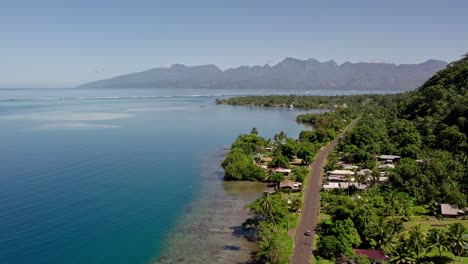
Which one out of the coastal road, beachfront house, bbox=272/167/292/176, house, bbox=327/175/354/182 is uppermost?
house, bbox=327/175/354/182

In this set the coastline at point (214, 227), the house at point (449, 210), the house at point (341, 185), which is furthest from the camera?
the house at point (341, 185)

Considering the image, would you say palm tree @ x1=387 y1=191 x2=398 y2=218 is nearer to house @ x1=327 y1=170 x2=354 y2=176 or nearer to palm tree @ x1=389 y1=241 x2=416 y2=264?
palm tree @ x1=389 y1=241 x2=416 y2=264

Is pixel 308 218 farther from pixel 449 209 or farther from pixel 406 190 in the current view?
pixel 449 209

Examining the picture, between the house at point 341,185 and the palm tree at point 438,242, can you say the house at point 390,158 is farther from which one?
the palm tree at point 438,242

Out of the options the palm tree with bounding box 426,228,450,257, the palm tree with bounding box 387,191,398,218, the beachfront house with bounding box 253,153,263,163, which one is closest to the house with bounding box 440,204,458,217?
the palm tree with bounding box 387,191,398,218

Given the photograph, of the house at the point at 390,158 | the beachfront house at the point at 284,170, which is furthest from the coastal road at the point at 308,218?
the house at the point at 390,158

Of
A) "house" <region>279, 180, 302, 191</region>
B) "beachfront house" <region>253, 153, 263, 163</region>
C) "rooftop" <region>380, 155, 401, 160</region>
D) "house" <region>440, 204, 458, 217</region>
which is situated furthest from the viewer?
"beachfront house" <region>253, 153, 263, 163</region>
